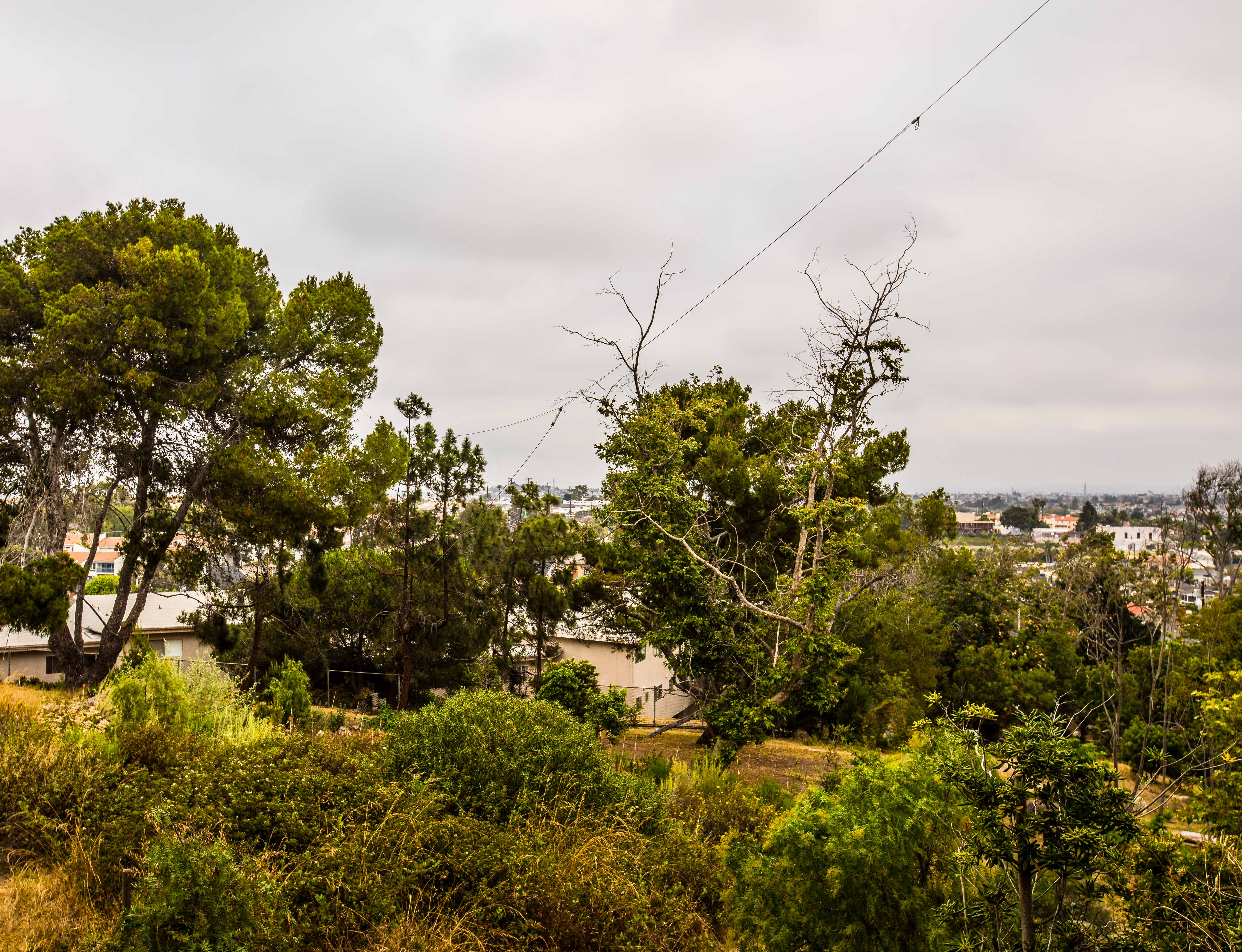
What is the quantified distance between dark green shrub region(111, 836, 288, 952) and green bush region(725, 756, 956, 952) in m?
2.43

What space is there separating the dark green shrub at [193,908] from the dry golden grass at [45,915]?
1.76 ft

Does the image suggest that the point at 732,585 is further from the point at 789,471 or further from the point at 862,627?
the point at 862,627

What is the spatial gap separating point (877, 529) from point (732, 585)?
5.90 m

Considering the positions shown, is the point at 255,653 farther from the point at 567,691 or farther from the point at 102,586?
the point at 102,586

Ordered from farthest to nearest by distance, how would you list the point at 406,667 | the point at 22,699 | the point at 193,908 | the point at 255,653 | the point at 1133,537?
the point at 1133,537 → the point at 255,653 → the point at 406,667 → the point at 22,699 → the point at 193,908

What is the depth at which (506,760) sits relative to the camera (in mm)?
5762

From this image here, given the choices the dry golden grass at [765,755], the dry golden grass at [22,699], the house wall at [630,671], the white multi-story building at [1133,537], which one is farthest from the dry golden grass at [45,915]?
the house wall at [630,671]

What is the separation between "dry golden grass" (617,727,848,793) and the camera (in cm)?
995

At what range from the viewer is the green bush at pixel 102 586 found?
2797cm

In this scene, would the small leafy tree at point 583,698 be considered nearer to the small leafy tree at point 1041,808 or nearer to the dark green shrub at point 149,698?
the dark green shrub at point 149,698

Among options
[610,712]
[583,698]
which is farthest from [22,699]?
[610,712]

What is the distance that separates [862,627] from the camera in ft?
58.2

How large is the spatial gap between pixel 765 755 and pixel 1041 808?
11309mm

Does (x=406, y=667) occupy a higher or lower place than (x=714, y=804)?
higher
